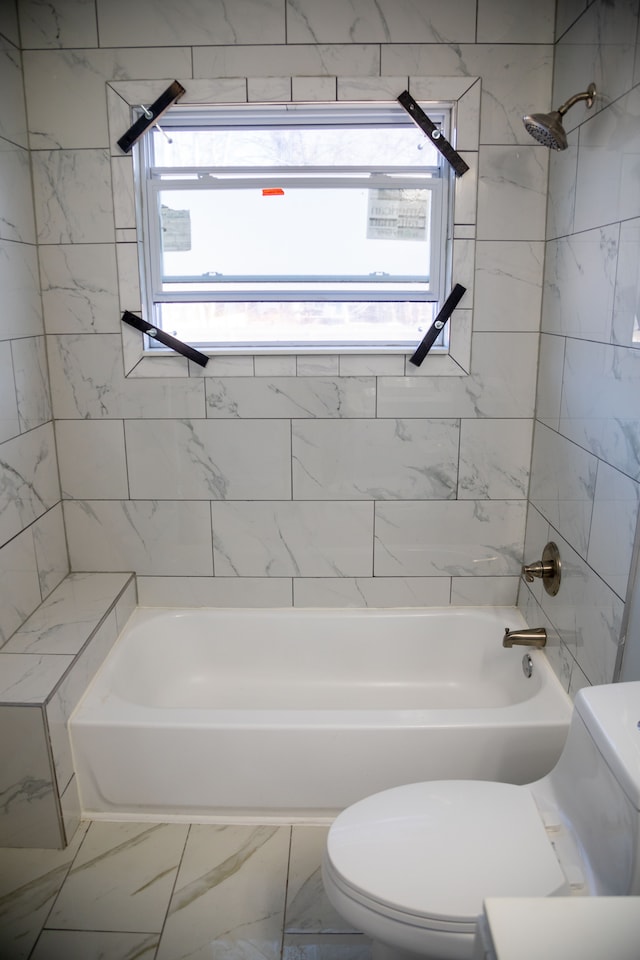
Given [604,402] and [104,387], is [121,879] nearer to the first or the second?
[104,387]

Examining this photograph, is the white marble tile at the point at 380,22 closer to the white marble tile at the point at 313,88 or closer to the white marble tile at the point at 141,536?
the white marble tile at the point at 313,88

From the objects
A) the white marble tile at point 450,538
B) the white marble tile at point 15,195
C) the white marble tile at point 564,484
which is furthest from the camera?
the white marble tile at point 450,538

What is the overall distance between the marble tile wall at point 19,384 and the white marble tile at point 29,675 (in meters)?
0.13

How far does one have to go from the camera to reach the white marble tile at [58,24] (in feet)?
7.58

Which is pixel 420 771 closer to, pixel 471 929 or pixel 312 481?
pixel 471 929

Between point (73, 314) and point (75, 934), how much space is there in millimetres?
1941

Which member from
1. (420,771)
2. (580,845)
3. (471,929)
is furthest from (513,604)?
(471,929)

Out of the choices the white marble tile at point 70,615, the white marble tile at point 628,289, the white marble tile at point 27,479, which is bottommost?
the white marble tile at point 70,615

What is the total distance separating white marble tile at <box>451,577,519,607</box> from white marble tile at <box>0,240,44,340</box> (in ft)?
6.00

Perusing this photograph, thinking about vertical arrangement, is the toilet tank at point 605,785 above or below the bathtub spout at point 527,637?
above

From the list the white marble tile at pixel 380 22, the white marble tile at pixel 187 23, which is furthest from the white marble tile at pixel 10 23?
the white marble tile at pixel 380 22

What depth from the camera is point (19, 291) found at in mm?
2350

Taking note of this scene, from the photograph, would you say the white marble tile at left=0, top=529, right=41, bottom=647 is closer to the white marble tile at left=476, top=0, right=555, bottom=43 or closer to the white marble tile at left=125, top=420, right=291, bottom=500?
the white marble tile at left=125, top=420, right=291, bottom=500

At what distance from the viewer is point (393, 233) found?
254 cm
